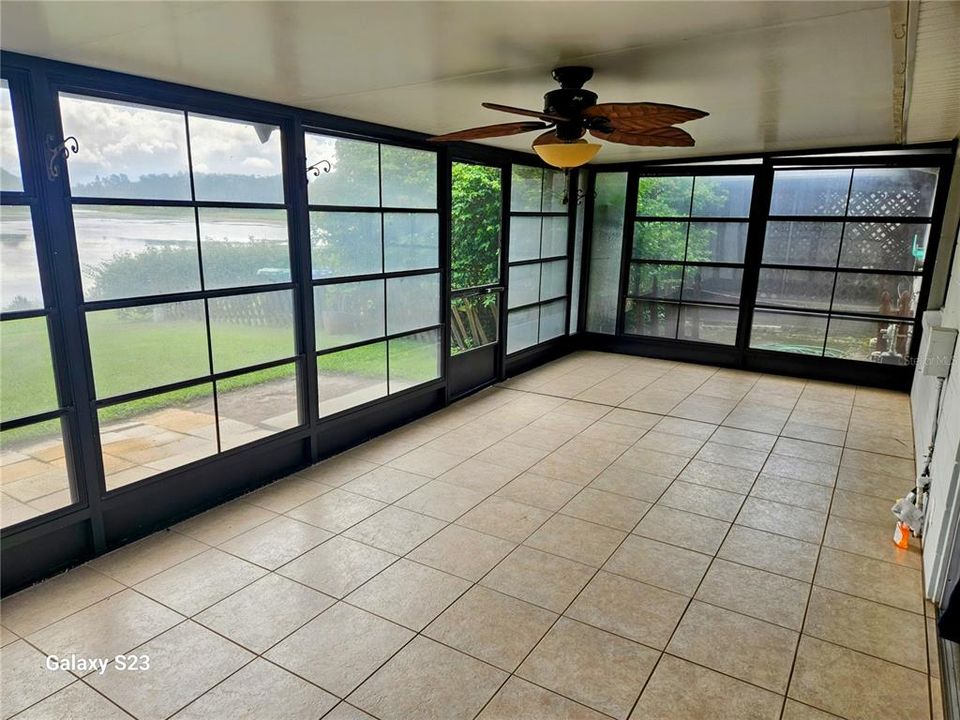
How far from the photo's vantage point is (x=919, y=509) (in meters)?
2.98

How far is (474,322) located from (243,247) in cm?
252

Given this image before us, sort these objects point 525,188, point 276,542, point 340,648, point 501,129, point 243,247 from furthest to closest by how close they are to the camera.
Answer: point 525,188
point 243,247
point 276,542
point 501,129
point 340,648

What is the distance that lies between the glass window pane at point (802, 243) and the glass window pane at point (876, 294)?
0.27 metres

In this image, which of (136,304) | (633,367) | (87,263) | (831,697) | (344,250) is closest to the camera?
(831,697)

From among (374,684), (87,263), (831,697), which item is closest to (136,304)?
(87,263)

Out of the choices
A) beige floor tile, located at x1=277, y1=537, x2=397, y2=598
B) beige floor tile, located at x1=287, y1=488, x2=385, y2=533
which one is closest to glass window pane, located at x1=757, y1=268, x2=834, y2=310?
beige floor tile, located at x1=287, y1=488, x2=385, y2=533

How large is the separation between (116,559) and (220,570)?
55 cm

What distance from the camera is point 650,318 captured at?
7023 mm

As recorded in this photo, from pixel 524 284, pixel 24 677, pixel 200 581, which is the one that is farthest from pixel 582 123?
pixel 524 284

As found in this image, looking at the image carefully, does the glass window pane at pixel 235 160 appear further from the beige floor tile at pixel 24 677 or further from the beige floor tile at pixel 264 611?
the beige floor tile at pixel 24 677

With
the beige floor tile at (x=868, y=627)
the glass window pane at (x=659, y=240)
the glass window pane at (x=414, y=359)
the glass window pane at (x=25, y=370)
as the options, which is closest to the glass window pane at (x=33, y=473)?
the glass window pane at (x=25, y=370)

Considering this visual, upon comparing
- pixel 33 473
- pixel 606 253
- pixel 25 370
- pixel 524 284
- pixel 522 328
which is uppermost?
pixel 606 253

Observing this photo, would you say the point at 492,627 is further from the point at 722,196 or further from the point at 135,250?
the point at 722,196

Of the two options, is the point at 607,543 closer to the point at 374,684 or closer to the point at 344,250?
the point at 374,684
